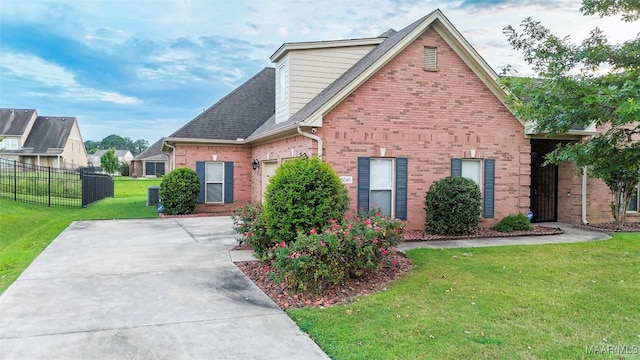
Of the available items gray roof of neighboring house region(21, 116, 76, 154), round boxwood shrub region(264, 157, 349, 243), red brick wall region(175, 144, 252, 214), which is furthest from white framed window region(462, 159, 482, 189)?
gray roof of neighboring house region(21, 116, 76, 154)

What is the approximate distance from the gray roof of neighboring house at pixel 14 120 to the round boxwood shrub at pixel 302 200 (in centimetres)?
5012

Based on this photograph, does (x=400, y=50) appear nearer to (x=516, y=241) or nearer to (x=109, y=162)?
(x=516, y=241)

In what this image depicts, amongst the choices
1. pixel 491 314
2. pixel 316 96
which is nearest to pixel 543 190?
pixel 316 96

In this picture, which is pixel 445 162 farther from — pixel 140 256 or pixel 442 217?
pixel 140 256

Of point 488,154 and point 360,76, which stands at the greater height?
point 360,76

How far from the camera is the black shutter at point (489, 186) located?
40.7 feet

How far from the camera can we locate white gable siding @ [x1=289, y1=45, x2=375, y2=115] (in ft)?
44.0

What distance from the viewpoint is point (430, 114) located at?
39.0 feet

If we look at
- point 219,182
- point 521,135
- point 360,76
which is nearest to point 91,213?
point 219,182

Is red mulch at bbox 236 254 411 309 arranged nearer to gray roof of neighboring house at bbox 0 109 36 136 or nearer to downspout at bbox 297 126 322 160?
downspout at bbox 297 126 322 160

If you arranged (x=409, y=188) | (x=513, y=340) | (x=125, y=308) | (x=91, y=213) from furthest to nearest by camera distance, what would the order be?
1. (x=91, y=213)
2. (x=409, y=188)
3. (x=125, y=308)
4. (x=513, y=340)

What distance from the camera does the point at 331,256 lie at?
6.23 metres

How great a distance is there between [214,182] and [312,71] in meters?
6.84

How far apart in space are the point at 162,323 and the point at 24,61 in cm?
2461
